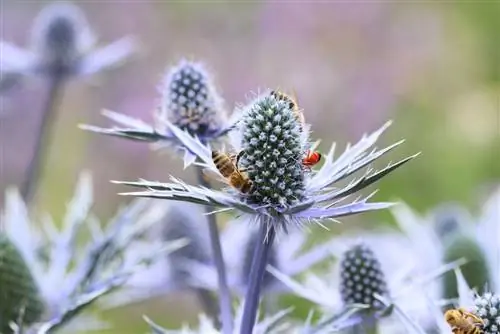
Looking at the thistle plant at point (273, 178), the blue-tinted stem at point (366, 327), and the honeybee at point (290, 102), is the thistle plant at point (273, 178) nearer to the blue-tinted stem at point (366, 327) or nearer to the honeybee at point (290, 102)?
the honeybee at point (290, 102)

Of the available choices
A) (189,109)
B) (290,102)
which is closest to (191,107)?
(189,109)

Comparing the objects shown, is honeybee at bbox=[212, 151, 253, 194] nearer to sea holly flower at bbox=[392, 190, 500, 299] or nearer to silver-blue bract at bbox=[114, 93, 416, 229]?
silver-blue bract at bbox=[114, 93, 416, 229]

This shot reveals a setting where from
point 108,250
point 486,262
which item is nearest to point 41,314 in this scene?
point 108,250

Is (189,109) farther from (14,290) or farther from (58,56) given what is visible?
(58,56)

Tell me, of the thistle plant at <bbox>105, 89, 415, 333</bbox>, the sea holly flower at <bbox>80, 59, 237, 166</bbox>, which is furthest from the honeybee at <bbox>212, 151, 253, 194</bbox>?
the sea holly flower at <bbox>80, 59, 237, 166</bbox>

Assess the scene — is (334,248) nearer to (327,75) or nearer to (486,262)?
(486,262)

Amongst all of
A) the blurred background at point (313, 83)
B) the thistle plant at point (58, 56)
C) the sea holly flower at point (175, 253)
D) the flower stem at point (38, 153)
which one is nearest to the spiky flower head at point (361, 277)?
the sea holly flower at point (175, 253)
